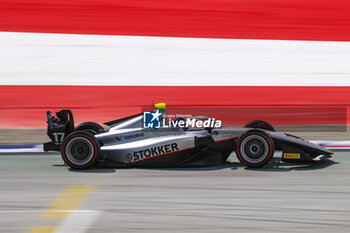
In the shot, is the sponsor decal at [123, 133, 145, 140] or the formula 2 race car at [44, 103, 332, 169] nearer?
the formula 2 race car at [44, 103, 332, 169]

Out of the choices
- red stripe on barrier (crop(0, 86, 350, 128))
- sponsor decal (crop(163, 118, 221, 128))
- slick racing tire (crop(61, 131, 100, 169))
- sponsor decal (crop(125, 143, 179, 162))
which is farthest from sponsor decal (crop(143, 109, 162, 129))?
red stripe on barrier (crop(0, 86, 350, 128))

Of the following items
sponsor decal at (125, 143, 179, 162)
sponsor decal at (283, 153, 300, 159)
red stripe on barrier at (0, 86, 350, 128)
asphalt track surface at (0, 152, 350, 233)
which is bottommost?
asphalt track surface at (0, 152, 350, 233)

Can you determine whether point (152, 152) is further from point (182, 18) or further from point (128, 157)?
point (182, 18)

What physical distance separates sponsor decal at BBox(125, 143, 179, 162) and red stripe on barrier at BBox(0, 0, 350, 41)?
799 centimetres

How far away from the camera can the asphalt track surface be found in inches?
164

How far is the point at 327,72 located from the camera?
551 inches

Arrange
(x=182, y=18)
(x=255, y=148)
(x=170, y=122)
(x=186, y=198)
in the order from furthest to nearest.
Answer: (x=182, y=18), (x=170, y=122), (x=255, y=148), (x=186, y=198)

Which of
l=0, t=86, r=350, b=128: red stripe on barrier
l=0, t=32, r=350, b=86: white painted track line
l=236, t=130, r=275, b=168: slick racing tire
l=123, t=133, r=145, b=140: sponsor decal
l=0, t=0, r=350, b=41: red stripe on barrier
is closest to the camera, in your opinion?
l=236, t=130, r=275, b=168: slick racing tire

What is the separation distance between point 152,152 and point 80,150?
3.17ft

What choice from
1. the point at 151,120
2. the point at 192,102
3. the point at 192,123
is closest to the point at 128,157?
the point at 151,120

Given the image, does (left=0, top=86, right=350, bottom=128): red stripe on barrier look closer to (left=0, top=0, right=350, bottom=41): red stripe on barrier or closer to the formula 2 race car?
(left=0, top=0, right=350, bottom=41): red stripe on barrier

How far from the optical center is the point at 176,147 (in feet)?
21.8

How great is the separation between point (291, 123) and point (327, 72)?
3058 millimetres

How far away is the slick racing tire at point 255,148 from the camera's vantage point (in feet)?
21.1
